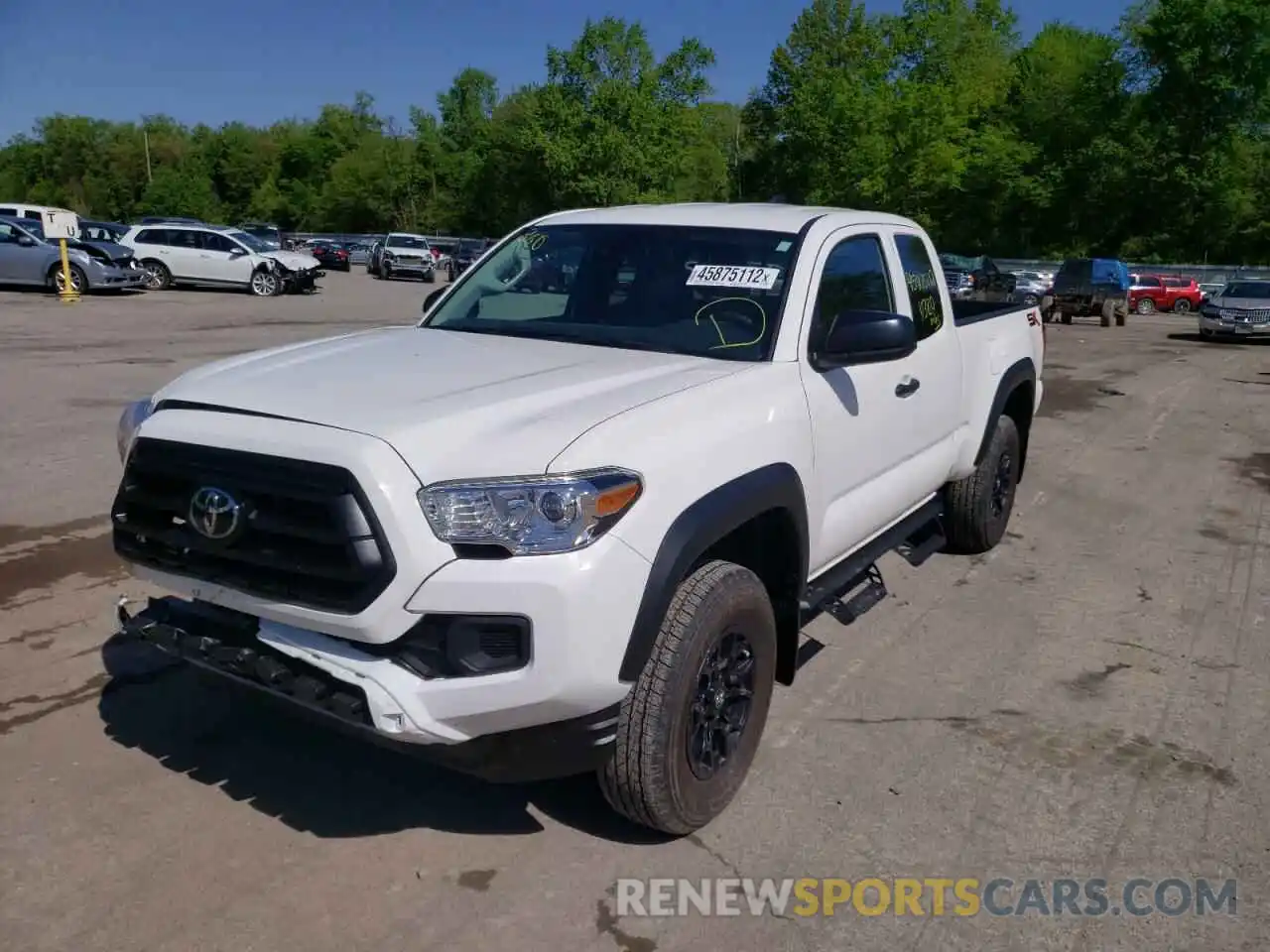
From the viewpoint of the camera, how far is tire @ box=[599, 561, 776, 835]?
3074mm

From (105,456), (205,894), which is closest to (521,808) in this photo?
(205,894)

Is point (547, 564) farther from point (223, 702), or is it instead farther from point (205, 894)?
point (223, 702)

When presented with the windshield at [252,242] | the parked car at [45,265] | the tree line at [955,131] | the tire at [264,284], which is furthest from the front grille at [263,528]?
the tree line at [955,131]

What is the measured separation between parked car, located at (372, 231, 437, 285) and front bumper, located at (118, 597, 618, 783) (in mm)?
40058

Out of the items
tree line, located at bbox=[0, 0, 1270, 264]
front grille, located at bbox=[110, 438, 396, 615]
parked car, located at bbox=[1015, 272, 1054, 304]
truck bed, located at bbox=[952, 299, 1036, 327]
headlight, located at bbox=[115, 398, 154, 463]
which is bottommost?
parked car, located at bbox=[1015, 272, 1054, 304]

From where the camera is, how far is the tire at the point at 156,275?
2820 centimetres

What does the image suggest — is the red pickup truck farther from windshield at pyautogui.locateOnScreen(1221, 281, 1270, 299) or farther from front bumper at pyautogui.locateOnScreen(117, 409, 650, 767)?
front bumper at pyautogui.locateOnScreen(117, 409, 650, 767)

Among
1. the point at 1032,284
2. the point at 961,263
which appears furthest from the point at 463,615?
the point at 961,263

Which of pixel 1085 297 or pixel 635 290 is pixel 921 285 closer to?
pixel 635 290

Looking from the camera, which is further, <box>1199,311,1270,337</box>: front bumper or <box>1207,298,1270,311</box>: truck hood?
<box>1199,311,1270,337</box>: front bumper

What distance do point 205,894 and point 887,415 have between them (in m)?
2.99

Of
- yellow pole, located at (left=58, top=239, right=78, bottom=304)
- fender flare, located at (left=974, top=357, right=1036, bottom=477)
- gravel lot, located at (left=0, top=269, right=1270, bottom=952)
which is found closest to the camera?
gravel lot, located at (left=0, top=269, right=1270, bottom=952)

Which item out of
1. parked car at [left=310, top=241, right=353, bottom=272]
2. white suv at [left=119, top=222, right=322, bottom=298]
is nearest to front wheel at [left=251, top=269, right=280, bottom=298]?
white suv at [left=119, top=222, right=322, bottom=298]

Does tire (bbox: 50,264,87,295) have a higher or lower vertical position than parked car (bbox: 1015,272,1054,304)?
higher
